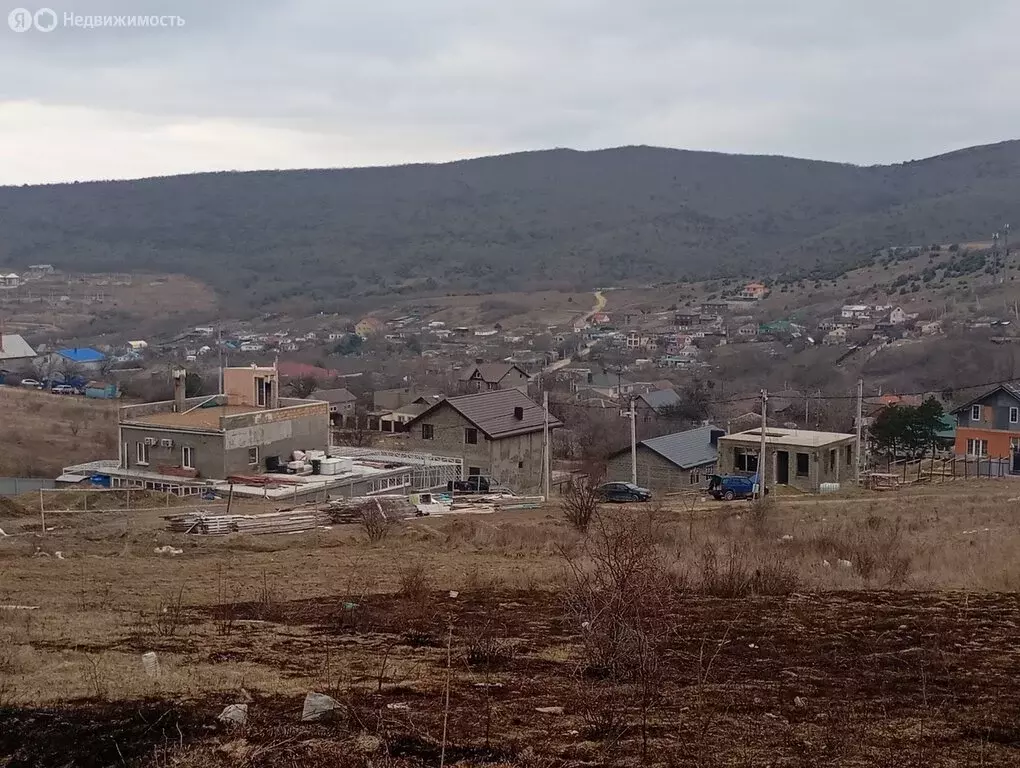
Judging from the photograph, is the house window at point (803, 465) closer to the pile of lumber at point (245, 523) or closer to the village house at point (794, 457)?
the village house at point (794, 457)

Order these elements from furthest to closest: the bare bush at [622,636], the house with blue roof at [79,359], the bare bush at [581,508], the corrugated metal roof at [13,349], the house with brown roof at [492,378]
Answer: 1. the corrugated metal roof at [13,349]
2. the house with blue roof at [79,359]
3. the house with brown roof at [492,378]
4. the bare bush at [581,508]
5. the bare bush at [622,636]

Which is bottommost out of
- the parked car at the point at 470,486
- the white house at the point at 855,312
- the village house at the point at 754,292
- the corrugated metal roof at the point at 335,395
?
the parked car at the point at 470,486

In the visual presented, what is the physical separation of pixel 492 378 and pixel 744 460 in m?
35.3

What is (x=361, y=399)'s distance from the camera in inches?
2948

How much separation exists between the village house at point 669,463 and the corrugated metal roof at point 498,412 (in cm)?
326

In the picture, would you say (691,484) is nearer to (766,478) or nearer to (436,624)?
(766,478)

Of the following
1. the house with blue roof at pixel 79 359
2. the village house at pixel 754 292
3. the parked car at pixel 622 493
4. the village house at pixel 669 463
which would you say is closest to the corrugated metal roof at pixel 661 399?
the village house at pixel 669 463

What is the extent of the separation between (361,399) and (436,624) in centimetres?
6542

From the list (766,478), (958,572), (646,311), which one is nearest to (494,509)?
(766,478)

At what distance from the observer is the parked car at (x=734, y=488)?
3444 cm

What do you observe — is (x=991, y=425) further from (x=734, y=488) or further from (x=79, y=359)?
(x=79, y=359)

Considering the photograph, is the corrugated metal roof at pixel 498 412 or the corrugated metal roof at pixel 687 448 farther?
the corrugated metal roof at pixel 498 412

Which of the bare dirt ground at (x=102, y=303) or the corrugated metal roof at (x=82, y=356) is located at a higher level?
the bare dirt ground at (x=102, y=303)

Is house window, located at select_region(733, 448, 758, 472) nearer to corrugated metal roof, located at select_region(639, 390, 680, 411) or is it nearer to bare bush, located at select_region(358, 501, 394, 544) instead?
bare bush, located at select_region(358, 501, 394, 544)
